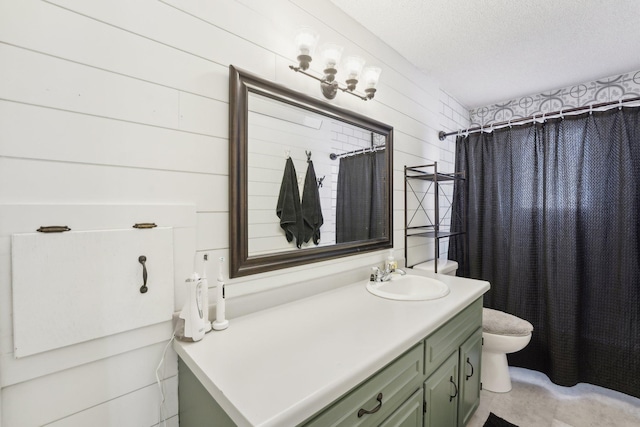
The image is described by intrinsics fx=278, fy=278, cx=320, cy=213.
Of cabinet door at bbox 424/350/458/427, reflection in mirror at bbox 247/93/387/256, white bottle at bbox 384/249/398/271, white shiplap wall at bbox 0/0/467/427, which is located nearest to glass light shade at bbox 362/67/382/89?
reflection in mirror at bbox 247/93/387/256

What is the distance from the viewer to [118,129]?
0.85m

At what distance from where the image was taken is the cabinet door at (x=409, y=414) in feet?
3.07

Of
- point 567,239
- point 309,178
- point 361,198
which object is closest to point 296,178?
point 309,178

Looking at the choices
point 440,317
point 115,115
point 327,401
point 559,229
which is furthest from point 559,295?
point 115,115

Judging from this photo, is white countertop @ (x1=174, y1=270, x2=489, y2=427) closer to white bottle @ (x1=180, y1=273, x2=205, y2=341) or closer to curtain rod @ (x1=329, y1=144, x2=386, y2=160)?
white bottle @ (x1=180, y1=273, x2=205, y2=341)

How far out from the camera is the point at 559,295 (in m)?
2.03

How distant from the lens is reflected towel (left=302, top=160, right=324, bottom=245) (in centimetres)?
138

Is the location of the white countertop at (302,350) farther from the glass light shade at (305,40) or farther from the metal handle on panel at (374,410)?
the glass light shade at (305,40)

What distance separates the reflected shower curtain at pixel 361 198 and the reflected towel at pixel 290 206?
0.29 m

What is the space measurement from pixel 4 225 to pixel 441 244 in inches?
104

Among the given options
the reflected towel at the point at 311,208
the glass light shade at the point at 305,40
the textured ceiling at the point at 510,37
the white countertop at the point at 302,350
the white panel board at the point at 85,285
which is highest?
the textured ceiling at the point at 510,37

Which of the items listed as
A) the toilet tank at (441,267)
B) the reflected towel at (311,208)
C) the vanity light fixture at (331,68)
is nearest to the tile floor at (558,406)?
the toilet tank at (441,267)

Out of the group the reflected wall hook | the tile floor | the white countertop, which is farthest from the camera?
the tile floor

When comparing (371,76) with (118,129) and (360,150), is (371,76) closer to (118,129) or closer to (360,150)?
(360,150)
